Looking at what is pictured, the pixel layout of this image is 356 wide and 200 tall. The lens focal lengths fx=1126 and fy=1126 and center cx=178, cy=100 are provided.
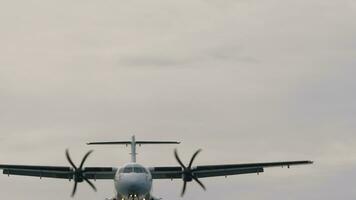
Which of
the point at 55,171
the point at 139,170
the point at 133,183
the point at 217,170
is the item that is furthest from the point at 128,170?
the point at 217,170

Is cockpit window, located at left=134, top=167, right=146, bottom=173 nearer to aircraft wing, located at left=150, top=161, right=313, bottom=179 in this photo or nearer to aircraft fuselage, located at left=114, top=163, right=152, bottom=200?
aircraft fuselage, located at left=114, top=163, right=152, bottom=200

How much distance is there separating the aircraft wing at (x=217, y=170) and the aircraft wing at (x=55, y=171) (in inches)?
128

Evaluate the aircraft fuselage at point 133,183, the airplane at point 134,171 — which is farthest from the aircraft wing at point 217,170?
the aircraft fuselage at point 133,183

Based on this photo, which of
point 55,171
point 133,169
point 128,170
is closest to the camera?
point 128,170

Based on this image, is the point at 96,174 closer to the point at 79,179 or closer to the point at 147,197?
the point at 79,179

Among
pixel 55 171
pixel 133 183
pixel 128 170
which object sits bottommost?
pixel 133 183

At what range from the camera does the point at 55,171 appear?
78.6m

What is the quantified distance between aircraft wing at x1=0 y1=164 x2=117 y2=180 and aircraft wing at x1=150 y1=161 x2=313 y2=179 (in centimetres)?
326

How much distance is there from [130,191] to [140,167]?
228 cm

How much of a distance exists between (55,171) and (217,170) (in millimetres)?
11521

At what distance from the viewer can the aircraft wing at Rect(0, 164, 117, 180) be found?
76875 millimetres

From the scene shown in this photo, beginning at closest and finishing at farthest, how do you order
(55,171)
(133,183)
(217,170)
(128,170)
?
(133,183) → (128,170) → (55,171) → (217,170)

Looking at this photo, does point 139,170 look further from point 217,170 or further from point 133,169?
point 217,170

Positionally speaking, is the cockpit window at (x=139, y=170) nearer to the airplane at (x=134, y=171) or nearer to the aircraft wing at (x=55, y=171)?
the airplane at (x=134, y=171)
